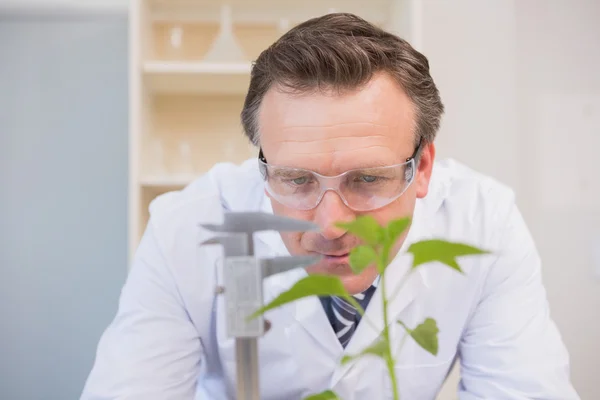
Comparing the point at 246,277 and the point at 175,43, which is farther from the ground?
the point at 175,43

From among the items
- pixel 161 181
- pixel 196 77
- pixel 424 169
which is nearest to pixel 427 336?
pixel 424 169

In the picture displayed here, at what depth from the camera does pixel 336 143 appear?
44.6 inches

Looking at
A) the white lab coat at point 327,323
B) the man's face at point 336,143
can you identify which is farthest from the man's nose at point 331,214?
the white lab coat at point 327,323

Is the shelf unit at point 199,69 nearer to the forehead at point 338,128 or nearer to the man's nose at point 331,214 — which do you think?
the forehead at point 338,128

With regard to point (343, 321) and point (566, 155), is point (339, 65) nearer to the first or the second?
point (343, 321)

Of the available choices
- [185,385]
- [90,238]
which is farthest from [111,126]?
[185,385]

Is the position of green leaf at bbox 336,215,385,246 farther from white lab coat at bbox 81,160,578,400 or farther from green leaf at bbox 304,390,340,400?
white lab coat at bbox 81,160,578,400

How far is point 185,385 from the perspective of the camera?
4.60 feet

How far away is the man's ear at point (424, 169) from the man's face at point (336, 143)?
98mm

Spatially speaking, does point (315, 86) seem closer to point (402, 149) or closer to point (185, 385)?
point (402, 149)

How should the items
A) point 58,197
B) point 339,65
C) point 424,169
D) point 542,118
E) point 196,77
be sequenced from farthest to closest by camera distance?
1. point 542,118
2. point 58,197
3. point 196,77
4. point 424,169
5. point 339,65

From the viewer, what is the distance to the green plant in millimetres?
447

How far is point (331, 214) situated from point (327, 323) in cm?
44

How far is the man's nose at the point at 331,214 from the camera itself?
1.06 meters
